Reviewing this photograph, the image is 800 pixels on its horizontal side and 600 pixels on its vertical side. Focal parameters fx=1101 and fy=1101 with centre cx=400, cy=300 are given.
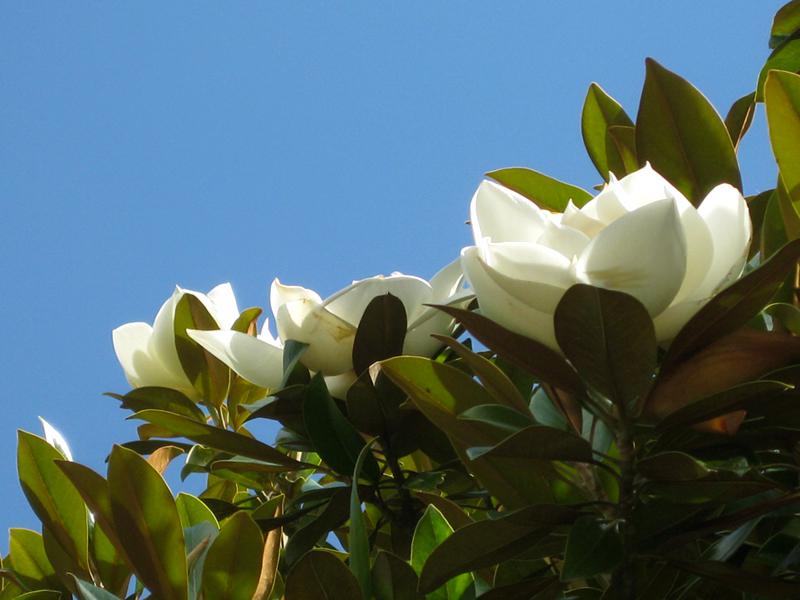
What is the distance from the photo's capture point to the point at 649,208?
72 centimetres

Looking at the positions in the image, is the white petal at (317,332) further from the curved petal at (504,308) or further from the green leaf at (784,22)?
the green leaf at (784,22)

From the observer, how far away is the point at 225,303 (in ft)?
4.47

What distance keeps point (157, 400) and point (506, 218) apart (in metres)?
0.63

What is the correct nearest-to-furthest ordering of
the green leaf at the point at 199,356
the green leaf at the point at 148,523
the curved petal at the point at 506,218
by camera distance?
the curved petal at the point at 506,218 < the green leaf at the point at 148,523 < the green leaf at the point at 199,356

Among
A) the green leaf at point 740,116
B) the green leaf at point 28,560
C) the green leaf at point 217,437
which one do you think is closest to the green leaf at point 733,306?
the green leaf at point 217,437

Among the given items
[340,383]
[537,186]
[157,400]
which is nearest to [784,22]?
[537,186]

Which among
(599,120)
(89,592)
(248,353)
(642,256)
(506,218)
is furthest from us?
(599,120)

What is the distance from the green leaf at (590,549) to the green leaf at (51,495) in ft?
1.85

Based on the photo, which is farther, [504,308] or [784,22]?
[784,22]

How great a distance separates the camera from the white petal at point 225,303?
132 cm

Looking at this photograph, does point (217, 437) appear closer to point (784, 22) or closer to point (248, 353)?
point (248, 353)

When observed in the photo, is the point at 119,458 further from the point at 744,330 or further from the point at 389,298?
the point at 744,330

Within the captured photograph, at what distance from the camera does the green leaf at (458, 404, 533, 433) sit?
0.79 meters

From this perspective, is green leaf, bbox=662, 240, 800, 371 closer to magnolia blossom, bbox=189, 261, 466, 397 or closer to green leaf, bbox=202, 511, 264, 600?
magnolia blossom, bbox=189, 261, 466, 397
